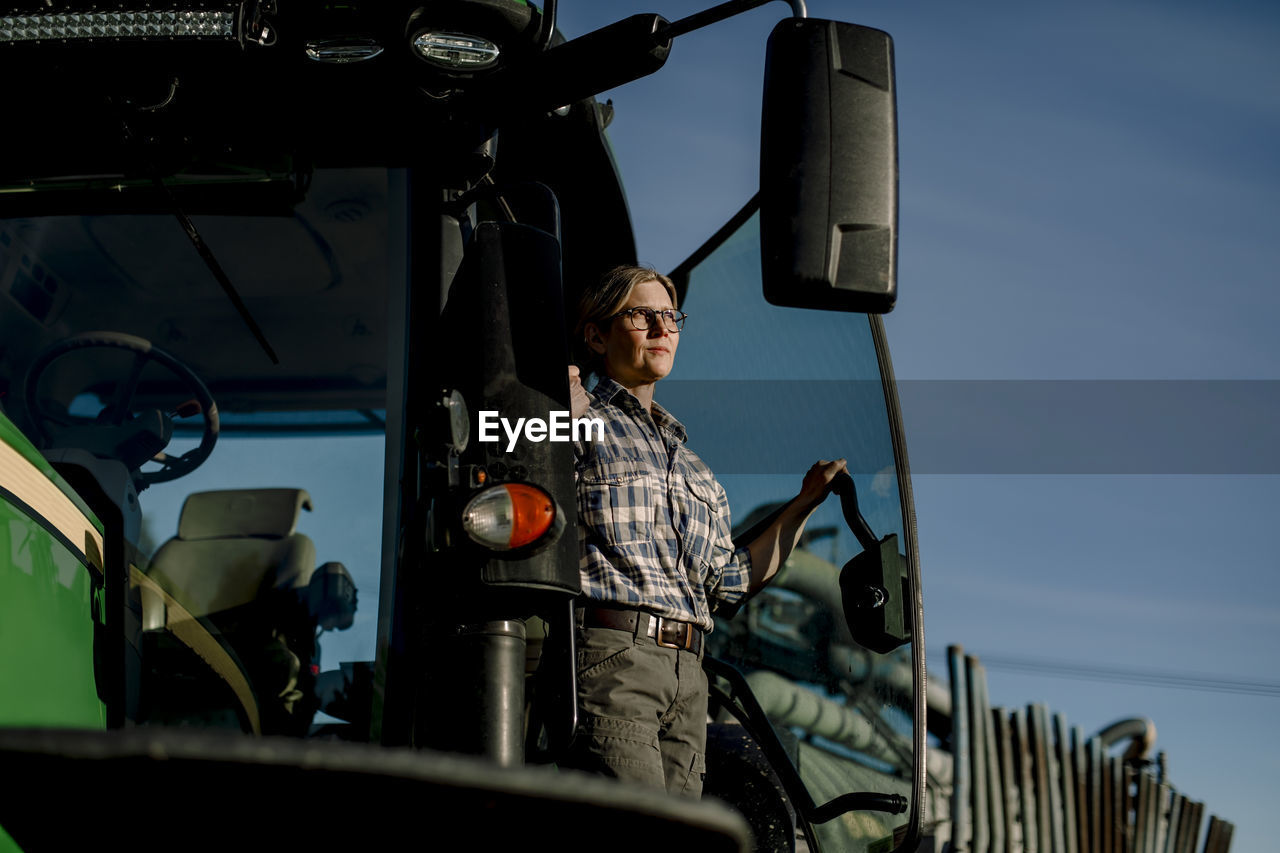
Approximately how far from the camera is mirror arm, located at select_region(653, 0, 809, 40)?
1.65 meters

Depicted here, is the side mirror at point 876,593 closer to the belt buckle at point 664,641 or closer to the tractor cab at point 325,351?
the tractor cab at point 325,351

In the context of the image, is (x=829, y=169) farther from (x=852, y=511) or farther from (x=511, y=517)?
(x=852, y=511)

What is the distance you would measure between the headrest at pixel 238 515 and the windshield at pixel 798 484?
1.06 metres

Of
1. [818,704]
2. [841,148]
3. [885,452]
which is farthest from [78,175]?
[818,704]

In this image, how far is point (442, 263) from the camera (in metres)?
1.94

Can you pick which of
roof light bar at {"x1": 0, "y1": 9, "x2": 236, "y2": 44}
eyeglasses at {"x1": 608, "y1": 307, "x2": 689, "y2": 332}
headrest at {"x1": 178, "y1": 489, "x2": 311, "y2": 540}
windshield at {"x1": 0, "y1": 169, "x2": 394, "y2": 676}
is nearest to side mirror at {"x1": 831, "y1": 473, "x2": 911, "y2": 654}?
eyeglasses at {"x1": 608, "y1": 307, "x2": 689, "y2": 332}

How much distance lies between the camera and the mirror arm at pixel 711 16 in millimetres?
1653

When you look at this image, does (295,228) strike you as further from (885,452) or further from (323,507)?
(885,452)

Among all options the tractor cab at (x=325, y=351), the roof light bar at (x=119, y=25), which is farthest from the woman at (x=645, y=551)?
the roof light bar at (x=119, y=25)

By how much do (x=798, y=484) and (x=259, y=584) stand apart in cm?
113

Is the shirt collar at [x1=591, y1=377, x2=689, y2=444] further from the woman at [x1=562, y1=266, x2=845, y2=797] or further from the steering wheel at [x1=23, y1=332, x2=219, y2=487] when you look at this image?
the steering wheel at [x1=23, y1=332, x2=219, y2=487]

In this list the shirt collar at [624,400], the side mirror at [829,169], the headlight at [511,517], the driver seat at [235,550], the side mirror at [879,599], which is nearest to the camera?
the side mirror at [829,169]

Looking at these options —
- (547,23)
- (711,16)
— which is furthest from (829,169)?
(547,23)

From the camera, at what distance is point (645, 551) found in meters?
2.10
